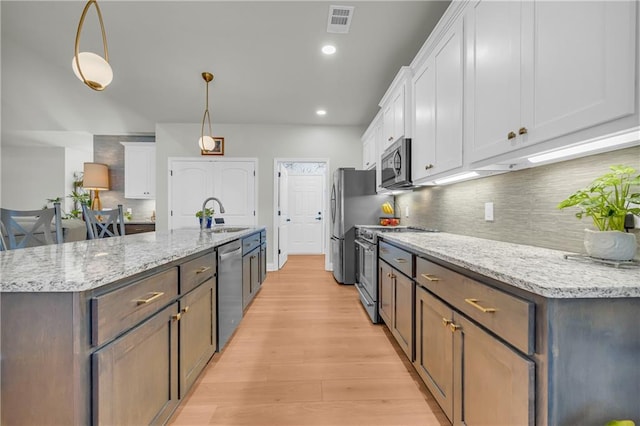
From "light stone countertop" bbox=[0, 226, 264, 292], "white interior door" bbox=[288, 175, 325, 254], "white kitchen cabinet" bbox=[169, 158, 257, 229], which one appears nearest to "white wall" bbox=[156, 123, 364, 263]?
"white kitchen cabinet" bbox=[169, 158, 257, 229]

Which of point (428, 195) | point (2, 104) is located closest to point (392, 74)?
point (428, 195)

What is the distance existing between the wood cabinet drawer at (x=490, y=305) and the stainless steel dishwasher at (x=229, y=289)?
1434mm

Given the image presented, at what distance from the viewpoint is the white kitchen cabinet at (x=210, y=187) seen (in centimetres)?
525

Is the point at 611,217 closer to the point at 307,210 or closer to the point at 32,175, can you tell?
the point at 307,210

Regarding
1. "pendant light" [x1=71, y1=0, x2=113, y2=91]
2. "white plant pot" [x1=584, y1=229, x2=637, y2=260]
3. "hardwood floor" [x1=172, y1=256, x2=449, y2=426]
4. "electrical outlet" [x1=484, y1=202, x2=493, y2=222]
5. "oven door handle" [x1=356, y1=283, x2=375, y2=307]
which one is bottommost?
"hardwood floor" [x1=172, y1=256, x2=449, y2=426]

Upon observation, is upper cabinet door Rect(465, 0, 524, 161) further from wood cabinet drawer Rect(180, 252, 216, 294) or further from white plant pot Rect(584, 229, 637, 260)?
wood cabinet drawer Rect(180, 252, 216, 294)

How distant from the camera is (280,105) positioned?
433cm

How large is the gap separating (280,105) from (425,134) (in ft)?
9.01

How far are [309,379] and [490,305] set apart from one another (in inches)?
51.5

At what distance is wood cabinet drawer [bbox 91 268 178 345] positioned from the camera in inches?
33.4

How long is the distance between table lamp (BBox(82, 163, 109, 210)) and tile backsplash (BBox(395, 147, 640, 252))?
273 inches

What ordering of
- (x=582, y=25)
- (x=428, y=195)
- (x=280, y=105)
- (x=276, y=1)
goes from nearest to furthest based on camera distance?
(x=582, y=25) < (x=276, y=1) < (x=428, y=195) < (x=280, y=105)

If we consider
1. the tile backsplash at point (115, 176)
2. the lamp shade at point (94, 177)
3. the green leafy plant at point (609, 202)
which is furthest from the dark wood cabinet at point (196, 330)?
the lamp shade at point (94, 177)

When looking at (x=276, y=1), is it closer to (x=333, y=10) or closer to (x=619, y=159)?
(x=333, y=10)
